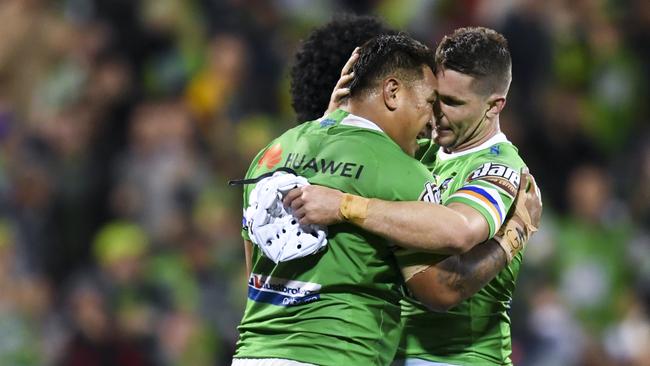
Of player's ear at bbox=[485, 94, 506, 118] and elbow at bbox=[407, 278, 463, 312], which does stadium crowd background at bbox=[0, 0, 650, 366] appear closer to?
player's ear at bbox=[485, 94, 506, 118]

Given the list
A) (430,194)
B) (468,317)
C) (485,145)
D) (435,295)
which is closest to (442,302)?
(435,295)

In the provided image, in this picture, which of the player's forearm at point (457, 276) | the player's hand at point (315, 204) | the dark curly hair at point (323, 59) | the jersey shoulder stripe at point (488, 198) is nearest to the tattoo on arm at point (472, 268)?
the player's forearm at point (457, 276)

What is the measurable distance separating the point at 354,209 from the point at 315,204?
0.37ft

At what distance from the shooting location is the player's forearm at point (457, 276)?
11.7 ft

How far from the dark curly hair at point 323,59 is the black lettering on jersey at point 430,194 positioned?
913mm

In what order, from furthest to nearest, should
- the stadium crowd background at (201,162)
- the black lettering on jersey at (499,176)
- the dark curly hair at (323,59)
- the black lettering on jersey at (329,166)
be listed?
the stadium crowd background at (201,162), the dark curly hair at (323,59), the black lettering on jersey at (499,176), the black lettering on jersey at (329,166)

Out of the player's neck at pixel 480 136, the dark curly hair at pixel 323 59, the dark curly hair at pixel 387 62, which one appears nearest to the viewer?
the dark curly hair at pixel 387 62

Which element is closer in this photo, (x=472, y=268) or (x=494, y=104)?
(x=472, y=268)

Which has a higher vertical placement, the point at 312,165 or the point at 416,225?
the point at 312,165

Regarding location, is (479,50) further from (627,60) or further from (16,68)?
(16,68)

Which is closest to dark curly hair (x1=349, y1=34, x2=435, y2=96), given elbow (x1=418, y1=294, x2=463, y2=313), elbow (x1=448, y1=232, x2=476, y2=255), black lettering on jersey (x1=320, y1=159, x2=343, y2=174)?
black lettering on jersey (x1=320, y1=159, x2=343, y2=174)

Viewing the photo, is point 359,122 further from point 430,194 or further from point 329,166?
point 430,194

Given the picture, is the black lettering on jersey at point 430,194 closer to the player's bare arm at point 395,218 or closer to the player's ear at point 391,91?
the player's bare arm at point 395,218

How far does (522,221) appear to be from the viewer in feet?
12.8
